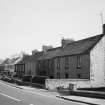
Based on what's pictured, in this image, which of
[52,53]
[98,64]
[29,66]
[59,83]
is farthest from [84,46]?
[29,66]

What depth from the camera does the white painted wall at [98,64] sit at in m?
36.2

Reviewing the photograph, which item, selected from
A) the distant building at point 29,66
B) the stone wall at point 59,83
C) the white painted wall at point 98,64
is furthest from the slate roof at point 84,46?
the distant building at point 29,66

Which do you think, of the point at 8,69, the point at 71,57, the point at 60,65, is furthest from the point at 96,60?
the point at 8,69

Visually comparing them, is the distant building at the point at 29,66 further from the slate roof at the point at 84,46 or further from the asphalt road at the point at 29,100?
the asphalt road at the point at 29,100

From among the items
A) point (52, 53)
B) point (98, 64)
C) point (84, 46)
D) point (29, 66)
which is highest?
point (84, 46)

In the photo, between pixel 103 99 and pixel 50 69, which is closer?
pixel 103 99

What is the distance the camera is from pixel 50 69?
49.2 meters

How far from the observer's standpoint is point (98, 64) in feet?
124

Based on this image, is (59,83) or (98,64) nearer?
(59,83)

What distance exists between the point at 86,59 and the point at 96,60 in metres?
2.07

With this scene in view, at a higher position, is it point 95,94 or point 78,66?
point 78,66

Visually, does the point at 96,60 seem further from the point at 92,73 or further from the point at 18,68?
the point at 18,68

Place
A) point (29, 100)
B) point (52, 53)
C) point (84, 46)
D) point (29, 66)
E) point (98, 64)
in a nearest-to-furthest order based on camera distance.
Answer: point (29, 100)
point (98, 64)
point (84, 46)
point (52, 53)
point (29, 66)

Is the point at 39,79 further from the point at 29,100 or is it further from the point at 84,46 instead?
the point at 29,100
